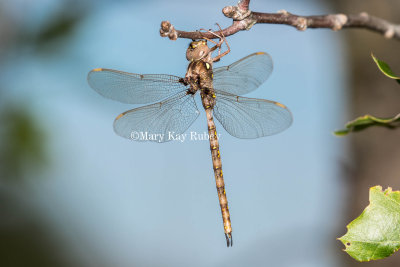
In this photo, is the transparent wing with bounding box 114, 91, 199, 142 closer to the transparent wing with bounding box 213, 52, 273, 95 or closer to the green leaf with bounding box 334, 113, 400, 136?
the transparent wing with bounding box 213, 52, 273, 95

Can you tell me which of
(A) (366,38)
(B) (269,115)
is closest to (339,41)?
(A) (366,38)

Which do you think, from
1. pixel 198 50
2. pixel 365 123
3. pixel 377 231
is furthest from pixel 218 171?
pixel 377 231

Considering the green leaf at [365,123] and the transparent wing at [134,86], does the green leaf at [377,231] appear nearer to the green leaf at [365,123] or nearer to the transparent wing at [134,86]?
the green leaf at [365,123]

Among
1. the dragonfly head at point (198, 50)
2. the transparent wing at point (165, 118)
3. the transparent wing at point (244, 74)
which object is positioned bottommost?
the transparent wing at point (165, 118)

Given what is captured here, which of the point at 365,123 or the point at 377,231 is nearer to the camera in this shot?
the point at 377,231

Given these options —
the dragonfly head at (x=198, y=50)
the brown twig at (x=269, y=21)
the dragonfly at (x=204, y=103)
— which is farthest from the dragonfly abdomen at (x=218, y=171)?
the brown twig at (x=269, y=21)

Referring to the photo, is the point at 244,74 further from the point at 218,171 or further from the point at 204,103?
the point at 218,171
